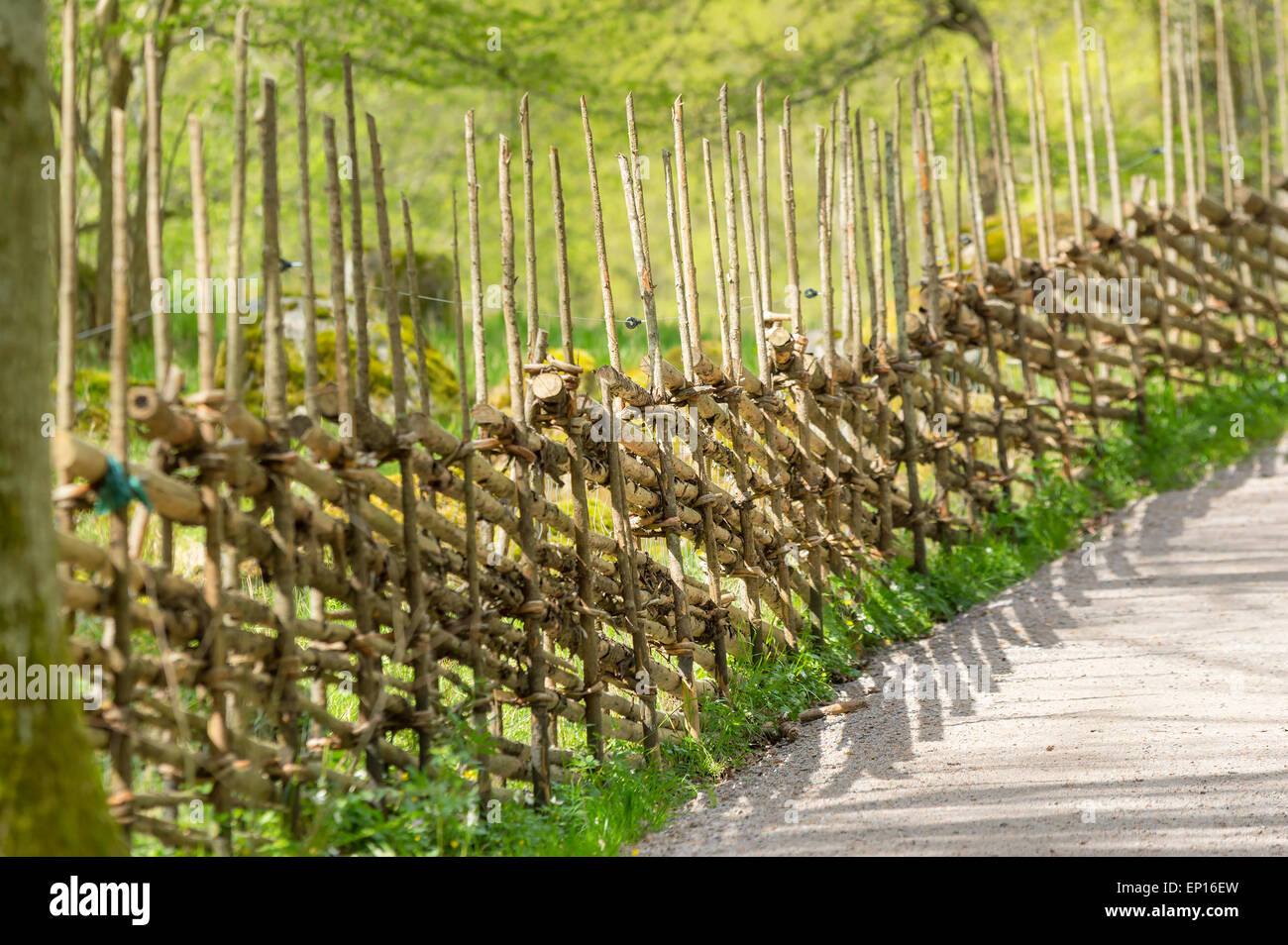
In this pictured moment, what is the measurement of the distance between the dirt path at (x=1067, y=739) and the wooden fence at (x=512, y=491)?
0.52 m

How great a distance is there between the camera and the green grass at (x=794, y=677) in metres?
2.89

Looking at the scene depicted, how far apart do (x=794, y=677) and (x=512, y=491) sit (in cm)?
168

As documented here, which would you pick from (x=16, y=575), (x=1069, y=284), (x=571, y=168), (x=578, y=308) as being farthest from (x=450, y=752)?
(x=578, y=308)

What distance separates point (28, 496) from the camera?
6.89ft

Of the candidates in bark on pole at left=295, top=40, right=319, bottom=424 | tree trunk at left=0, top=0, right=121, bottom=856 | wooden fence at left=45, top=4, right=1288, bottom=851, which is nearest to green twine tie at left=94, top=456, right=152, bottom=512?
wooden fence at left=45, top=4, right=1288, bottom=851

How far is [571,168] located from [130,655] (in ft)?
45.9

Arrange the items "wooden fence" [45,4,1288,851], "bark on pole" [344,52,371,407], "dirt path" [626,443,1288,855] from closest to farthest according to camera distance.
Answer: "wooden fence" [45,4,1288,851] < "bark on pole" [344,52,371,407] < "dirt path" [626,443,1288,855]

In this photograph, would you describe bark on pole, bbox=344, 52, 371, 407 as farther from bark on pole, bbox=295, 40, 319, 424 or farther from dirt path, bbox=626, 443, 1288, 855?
dirt path, bbox=626, 443, 1288, 855

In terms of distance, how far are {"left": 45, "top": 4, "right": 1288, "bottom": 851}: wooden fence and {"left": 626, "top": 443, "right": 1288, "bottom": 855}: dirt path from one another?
0.52 meters

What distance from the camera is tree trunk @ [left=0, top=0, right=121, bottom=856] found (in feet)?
6.85

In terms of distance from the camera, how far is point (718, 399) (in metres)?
4.74

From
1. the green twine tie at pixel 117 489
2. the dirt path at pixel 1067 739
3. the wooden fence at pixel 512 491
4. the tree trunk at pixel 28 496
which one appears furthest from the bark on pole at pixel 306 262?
the dirt path at pixel 1067 739

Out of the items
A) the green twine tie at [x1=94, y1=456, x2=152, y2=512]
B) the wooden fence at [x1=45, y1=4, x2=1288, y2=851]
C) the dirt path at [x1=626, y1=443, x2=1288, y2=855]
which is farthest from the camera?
the dirt path at [x1=626, y1=443, x2=1288, y2=855]

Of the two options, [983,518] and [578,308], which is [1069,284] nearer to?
[983,518]
